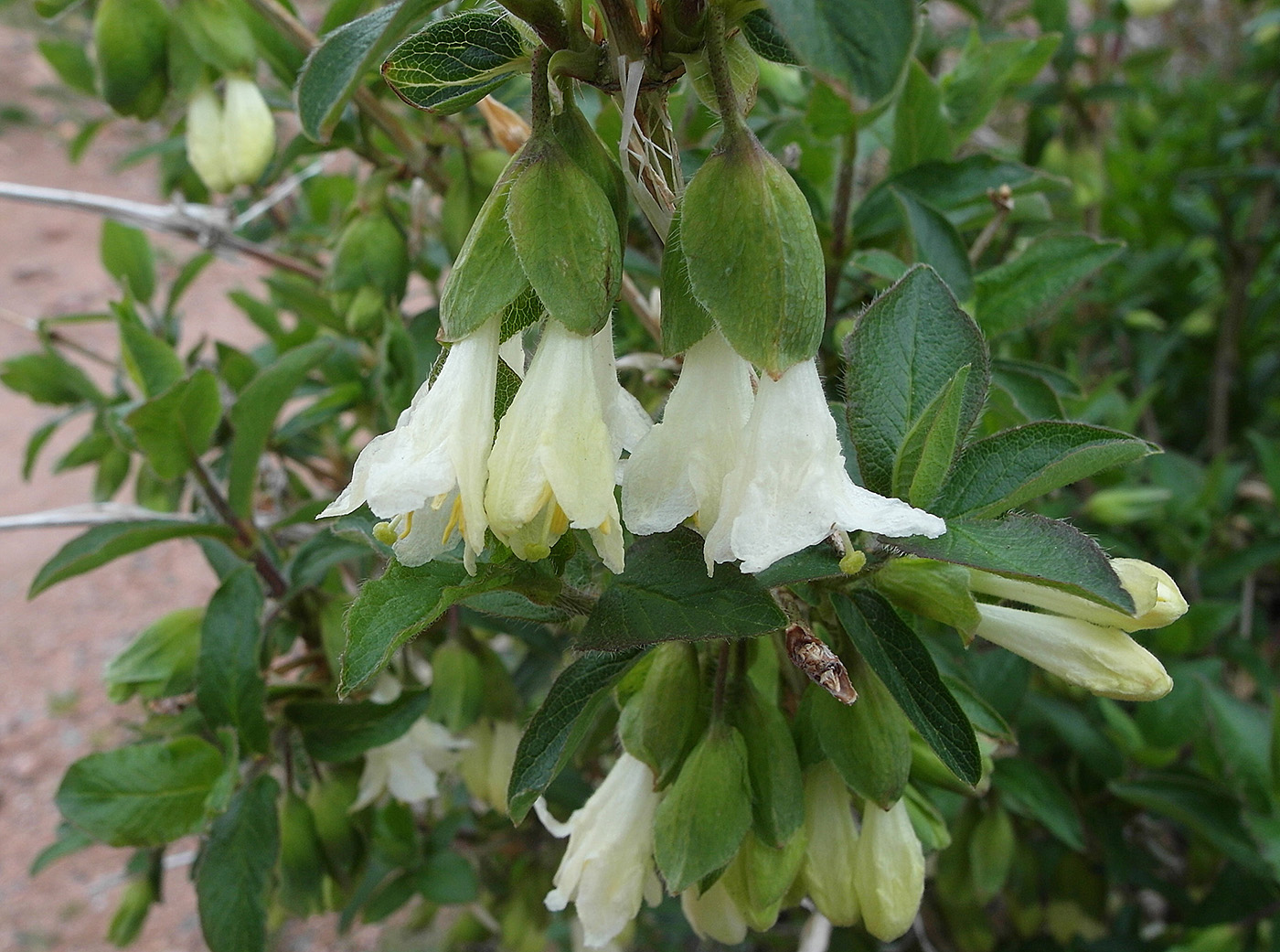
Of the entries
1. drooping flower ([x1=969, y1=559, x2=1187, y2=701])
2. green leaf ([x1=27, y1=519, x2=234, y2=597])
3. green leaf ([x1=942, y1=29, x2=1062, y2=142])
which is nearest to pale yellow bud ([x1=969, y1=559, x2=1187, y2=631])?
drooping flower ([x1=969, y1=559, x2=1187, y2=701])

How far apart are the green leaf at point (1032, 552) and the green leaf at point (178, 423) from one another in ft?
2.45

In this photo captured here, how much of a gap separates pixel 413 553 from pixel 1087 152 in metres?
1.66

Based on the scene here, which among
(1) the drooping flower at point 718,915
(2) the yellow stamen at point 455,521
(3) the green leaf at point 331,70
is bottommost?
(1) the drooping flower at point 718,915

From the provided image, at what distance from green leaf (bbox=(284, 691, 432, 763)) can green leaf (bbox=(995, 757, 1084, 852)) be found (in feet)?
2.14

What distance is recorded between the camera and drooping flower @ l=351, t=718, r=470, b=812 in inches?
41.4

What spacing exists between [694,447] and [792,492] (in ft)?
0.19

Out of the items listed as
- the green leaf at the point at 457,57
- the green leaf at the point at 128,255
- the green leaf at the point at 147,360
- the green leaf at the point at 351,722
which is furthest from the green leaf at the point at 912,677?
the green leaf at the point at 128,255

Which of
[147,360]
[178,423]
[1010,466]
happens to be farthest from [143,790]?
[1010,466]

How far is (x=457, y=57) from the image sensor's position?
0.52 m

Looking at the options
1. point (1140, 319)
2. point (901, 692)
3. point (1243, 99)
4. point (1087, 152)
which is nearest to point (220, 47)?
point (901, 692)

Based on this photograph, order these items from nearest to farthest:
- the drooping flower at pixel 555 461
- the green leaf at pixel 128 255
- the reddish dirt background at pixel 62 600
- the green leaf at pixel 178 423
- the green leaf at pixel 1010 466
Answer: the drooping flower at pixel 555 461 → the green leaf at pixel 1010 466 → the green leaf at pixel 178 423 → the green leaf at pixel 128 255 → the reddish dirt background at pixel 62 600

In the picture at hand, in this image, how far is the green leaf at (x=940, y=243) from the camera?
877 millimetres

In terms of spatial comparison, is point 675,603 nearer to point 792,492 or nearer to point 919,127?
point 792,492

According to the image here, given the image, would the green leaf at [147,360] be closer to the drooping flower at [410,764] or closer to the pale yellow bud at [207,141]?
the pale yellow bud at [207,141]
